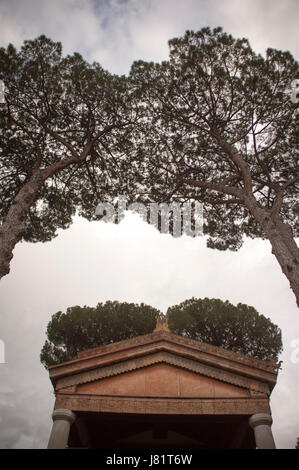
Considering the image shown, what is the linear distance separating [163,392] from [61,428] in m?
2.87

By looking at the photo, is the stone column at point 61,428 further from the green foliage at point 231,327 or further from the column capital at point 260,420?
the green foliage at point 231,327

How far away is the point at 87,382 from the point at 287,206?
38.3 ft

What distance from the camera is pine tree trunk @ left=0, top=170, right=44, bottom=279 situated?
945 centimetres

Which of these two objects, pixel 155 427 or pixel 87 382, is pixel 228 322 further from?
pixel 87 382

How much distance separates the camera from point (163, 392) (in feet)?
31.5

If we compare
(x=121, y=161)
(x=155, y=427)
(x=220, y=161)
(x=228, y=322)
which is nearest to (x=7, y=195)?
(x=121, y=161)

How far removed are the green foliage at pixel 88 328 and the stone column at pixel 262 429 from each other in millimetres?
11487

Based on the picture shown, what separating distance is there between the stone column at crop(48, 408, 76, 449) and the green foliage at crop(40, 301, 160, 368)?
1017 centimetres

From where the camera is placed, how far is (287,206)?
51.8 ft

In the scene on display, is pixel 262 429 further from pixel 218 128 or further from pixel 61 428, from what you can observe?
pixel 218 128

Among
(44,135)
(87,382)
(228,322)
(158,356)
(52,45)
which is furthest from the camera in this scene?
(228,322)

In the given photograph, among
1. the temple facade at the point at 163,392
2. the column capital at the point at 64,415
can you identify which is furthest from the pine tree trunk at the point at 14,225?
the column capital at the point at 64,415

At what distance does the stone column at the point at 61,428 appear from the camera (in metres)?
8.39

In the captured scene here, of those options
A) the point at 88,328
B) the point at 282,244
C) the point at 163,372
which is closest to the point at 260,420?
the point at 163,372
